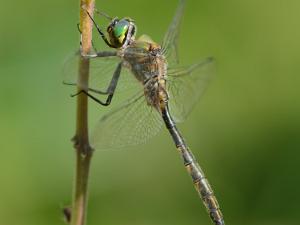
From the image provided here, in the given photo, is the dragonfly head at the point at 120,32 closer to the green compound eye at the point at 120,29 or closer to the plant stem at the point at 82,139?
the green compound eye at the point at 120,29

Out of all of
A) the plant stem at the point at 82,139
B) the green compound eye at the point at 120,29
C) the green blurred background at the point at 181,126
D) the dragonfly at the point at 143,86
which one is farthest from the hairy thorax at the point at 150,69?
the plant stem at the point at 82,139

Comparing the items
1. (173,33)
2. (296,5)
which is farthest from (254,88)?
(173,33)

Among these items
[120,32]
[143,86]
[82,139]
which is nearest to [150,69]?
[143,86]

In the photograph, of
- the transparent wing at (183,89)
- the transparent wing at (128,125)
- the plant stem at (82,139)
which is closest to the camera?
the plant stem at (82,139)

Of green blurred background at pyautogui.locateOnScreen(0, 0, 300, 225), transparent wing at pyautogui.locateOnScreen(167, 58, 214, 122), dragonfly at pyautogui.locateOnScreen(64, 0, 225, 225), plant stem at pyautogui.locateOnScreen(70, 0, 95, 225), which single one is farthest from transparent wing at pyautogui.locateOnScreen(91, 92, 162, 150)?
green blurred background at pyautogui.locateOnScreen(0, 0, 300, 225)

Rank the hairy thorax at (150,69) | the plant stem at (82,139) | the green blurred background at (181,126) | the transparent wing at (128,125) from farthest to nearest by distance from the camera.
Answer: the green blurred background at (181,126) → the hairy thorax at (150,69) → the transparent wing at (128,125) → the plant stem at (82,139)

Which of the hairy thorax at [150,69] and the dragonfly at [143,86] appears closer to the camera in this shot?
the dragonfly at [143,86]

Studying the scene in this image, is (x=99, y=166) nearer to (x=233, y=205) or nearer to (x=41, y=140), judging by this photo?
(x=41, y=140)
